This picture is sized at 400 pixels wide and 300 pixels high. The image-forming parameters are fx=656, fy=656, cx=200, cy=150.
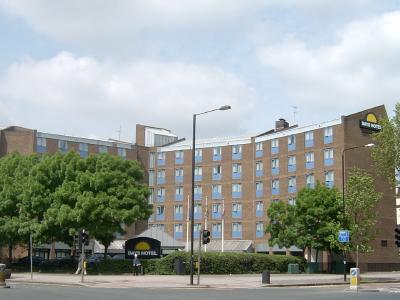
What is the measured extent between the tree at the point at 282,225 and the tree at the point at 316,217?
4.04 feet

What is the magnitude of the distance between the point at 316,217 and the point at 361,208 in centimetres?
1385

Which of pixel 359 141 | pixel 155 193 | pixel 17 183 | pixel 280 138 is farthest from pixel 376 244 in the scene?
pixel 17 183

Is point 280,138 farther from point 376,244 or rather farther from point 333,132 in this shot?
point 376,244

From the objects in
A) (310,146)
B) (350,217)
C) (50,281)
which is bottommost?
(50,281)

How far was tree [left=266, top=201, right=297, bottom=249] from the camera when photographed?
66.6m

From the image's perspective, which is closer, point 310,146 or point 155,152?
point 310,146

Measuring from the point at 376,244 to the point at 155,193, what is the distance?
3630cm

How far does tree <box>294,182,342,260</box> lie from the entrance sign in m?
15.8

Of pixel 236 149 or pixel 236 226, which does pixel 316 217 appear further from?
pixel 236 149

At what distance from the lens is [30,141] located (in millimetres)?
90438

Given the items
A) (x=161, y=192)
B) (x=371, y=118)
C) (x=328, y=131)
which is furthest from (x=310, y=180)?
(x=161, y=192)

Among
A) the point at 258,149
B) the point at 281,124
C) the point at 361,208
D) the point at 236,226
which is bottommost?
the point at 236,226

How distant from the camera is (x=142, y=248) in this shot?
5644 centimetres

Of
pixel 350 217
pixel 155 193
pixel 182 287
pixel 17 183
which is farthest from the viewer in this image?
pixel 155 193
